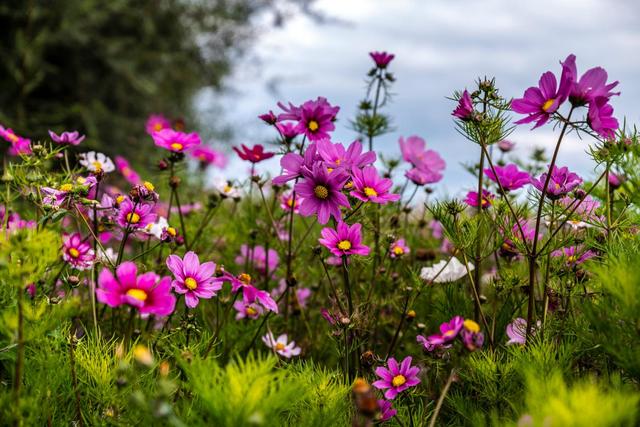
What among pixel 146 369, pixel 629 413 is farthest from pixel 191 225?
pixel 629 413

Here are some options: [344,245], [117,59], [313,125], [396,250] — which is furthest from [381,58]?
[117,59]

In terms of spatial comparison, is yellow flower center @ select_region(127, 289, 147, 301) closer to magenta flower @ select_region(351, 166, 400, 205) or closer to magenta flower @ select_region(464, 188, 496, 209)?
magenta flower @ select_region(351, 166, 400, 205)

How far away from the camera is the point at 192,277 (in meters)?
0.92

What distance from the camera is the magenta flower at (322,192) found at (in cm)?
92

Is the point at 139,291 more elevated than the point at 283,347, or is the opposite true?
the point at 139,291

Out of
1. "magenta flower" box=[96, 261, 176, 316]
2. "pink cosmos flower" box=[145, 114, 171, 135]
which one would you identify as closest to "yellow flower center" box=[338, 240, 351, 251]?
"magenta flower" box=[96, 261, 176, 316]

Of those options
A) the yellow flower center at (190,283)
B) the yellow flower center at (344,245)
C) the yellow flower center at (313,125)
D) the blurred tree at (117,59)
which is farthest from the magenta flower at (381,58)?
the blurred tree at (117,59)

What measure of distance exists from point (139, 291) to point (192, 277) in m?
0.17

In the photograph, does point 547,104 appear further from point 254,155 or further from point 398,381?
point 254,155

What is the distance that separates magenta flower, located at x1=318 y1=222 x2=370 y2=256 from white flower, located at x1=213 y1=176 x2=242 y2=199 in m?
0.52

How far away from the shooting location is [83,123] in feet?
14.8

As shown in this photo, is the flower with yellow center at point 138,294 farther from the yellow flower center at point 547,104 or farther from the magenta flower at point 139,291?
the yellow flower center at point 547,104

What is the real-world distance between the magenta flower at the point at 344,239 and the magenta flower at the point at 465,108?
0.24 meters

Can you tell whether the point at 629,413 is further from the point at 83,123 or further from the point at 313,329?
the point at 83,123
